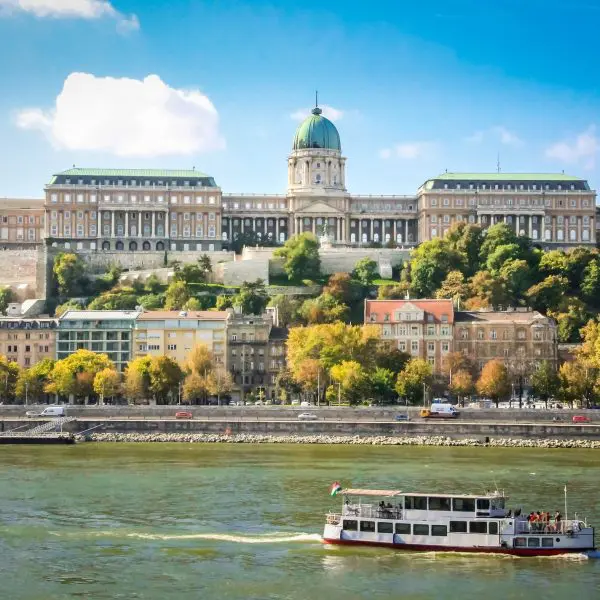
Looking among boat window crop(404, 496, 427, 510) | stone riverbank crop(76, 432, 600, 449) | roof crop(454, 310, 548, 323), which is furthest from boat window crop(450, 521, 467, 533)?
roof crop(454, 310, 548, 323)

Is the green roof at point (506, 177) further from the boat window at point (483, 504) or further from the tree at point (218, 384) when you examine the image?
the boat window at point (483, 504)

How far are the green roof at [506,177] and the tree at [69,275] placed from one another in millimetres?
46704

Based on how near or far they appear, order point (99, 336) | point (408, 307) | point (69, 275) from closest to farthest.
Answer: point (408, 307), point (99, 336), point (69, 275)

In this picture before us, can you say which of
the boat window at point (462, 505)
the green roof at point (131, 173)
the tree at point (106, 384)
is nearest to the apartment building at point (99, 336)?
the tree at point (106, 384)

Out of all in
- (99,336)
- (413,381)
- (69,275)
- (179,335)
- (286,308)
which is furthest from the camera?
(69,275)

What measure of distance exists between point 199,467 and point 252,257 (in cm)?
7646

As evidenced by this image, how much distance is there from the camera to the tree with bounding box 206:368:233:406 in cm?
10669

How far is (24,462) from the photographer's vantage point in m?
75.5

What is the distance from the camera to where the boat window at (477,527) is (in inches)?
2076

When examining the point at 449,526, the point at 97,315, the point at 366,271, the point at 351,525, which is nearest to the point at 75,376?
the point at 97,315

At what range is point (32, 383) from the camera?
107438mm

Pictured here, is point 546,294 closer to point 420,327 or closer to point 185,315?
point 420,327

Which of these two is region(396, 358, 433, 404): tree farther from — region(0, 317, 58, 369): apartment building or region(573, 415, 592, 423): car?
region(0, 317, 58, 369): apartment building

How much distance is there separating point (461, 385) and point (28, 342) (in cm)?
3623
